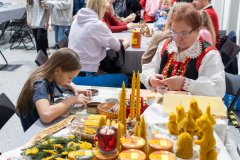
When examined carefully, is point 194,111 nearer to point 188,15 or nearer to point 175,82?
point 175,82

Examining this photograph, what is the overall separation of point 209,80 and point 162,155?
997 mm

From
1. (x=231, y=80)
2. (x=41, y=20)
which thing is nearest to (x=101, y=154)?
(x=231, y=80)

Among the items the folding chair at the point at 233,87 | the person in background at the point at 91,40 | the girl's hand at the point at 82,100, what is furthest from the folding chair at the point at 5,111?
the folding chair at the point at 233,87

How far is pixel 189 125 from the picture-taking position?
1310 mm

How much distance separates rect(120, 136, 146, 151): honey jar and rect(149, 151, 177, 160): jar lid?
64 millimetres

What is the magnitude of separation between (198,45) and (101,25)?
4.39ft

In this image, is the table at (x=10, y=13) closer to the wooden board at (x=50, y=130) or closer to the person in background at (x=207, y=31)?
the person in background at (x=207, y=31)

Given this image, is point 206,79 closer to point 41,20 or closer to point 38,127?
point 38,127

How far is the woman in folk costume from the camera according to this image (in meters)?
1.99

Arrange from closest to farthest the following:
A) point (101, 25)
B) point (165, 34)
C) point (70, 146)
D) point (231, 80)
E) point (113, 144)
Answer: point (113, 144) → point (70, 146) → point (231, 80) → point (165, 34) → point (101, 25)

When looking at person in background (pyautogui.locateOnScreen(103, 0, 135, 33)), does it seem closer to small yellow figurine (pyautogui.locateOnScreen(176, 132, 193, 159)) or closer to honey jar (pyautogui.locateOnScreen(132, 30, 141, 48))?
honey jar (pyautogui.locateOnScreen(132, 30, 141, 48))

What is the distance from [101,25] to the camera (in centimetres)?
320

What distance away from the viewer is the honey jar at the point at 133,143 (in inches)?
46.7

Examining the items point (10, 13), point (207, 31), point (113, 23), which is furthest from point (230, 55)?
point (10, 13)
